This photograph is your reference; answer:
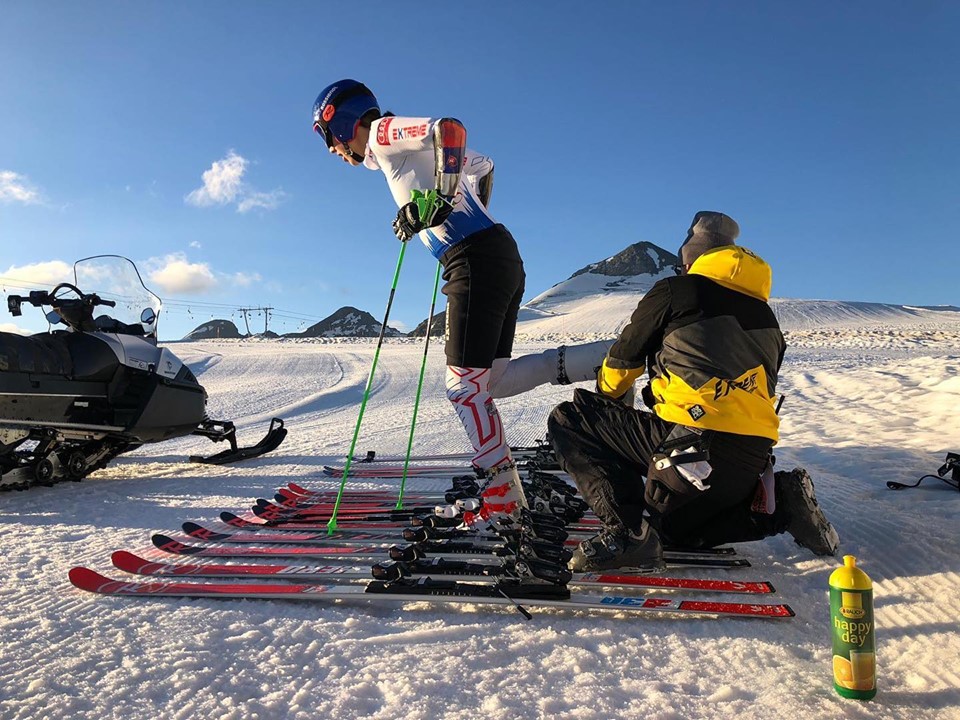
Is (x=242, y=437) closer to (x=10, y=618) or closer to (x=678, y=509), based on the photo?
(x=10, y=618)

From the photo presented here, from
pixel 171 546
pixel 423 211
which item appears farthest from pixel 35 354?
pixel 423 211

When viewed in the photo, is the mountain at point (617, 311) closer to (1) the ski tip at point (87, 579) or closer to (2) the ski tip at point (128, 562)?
(2) the ski tip at point (128, 562)

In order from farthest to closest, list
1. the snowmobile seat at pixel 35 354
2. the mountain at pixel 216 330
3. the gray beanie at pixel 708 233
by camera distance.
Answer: the mountain at pixel 216 330
the snowmobile seat at pixel 35 354
the gray beanie at pixel 708 233

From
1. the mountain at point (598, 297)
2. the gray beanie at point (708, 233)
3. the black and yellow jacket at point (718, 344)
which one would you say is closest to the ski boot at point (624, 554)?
the black and yellow jacket at point (718, 344)

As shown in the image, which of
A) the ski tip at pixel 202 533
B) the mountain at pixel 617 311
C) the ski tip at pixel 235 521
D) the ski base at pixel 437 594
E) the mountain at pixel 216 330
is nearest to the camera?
the ski base at pixel 437 594

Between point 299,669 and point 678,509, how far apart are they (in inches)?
65.4

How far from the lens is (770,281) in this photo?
2600mm

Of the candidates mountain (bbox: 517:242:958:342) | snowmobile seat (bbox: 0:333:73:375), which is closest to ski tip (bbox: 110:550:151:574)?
snowmobile seat (bbox: 0:333:73:375)

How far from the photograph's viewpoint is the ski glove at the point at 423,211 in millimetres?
3055

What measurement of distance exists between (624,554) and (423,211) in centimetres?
184

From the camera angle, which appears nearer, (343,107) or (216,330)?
(343,107)

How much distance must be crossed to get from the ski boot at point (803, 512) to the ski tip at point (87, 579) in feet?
9.34

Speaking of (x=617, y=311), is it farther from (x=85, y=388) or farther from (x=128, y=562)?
(x=128, y=562)

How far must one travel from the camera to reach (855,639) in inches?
65.8
